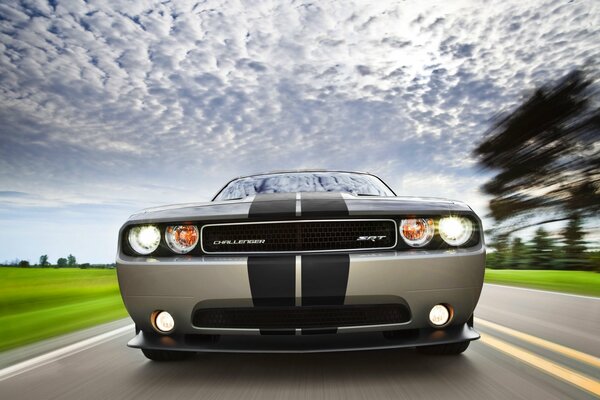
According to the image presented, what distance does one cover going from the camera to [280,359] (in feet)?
10.8

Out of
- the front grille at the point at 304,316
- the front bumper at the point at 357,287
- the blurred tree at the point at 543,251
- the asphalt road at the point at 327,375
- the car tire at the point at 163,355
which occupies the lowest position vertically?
the asphalt road at the point at 327,375

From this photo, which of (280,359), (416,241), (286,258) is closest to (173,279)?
(286,258)

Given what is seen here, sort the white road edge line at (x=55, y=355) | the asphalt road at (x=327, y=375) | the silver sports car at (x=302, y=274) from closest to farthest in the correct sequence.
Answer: the asphalt road at (x=327, y=375), the silver sports car at (x=302, y=274), the white road edge line at (x=55, y=355)

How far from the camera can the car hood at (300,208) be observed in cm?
290

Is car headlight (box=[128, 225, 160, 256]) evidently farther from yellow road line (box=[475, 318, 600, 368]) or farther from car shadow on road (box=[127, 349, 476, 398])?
yellow road line (box=[475, 318, 600, 368])

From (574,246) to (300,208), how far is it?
2397cm

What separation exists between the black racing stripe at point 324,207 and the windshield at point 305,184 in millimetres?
1485

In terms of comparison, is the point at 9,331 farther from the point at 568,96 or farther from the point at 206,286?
the point at 568,96

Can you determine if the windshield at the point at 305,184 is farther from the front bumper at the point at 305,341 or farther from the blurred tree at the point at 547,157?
the blurred tree at the point at 547,157

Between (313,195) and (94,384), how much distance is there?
1663 millimetres

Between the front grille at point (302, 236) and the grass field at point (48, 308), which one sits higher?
the front grille at point (302, 236)

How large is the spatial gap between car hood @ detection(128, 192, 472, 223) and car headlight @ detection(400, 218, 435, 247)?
78 mm

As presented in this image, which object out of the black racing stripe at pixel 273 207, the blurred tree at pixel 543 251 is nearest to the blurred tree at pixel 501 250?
the blurred tree at pixel 543 251

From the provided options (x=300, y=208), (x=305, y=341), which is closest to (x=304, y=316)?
(x=305, y=341)
